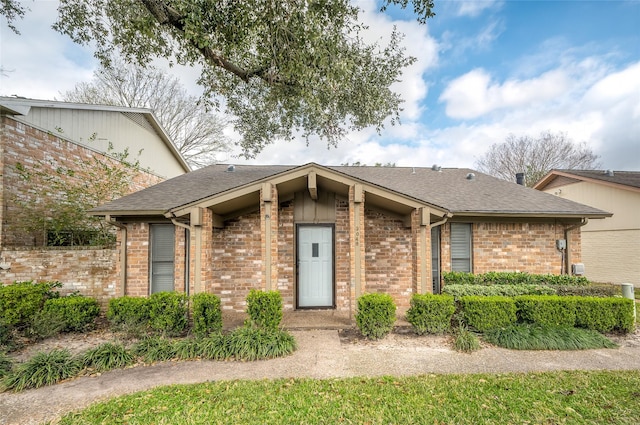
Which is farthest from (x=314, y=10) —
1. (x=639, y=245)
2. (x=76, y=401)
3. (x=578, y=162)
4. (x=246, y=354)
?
(x=578, y=162)

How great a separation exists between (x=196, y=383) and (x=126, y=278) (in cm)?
424

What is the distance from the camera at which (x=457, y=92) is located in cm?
1166

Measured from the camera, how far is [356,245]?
607 cm

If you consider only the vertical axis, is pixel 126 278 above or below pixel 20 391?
above

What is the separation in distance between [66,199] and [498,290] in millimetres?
11341

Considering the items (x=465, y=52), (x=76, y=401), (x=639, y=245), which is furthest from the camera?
(x=639, y=245)

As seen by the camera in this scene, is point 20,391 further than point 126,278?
No

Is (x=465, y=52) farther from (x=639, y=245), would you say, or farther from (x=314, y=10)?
(x=639, y=245)

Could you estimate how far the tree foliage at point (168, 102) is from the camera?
1725 cm

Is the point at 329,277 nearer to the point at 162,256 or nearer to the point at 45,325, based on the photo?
the point at 162,256

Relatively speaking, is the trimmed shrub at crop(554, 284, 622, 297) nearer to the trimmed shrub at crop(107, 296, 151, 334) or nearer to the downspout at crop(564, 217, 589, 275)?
the downspout at crop(564, 217, 589, 275)

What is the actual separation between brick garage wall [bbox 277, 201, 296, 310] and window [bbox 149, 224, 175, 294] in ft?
8.71

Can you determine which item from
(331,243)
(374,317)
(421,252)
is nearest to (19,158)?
(331,243)

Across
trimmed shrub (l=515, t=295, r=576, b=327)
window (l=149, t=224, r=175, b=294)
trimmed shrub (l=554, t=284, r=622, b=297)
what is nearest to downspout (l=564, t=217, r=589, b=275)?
trimmed shrub (l=554, t=284, r=622, b=297)
